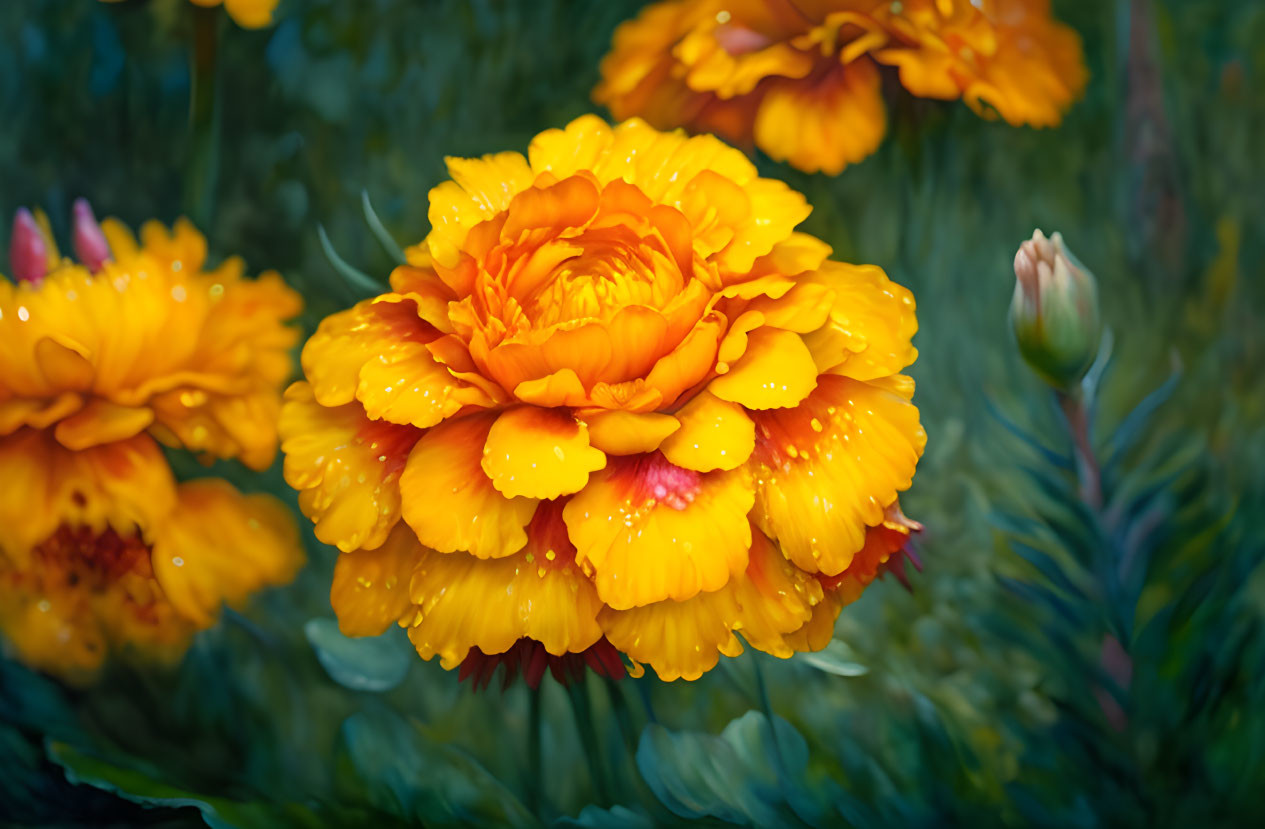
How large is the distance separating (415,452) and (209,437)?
9 centimetres

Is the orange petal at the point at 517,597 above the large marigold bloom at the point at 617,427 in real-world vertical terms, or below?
below

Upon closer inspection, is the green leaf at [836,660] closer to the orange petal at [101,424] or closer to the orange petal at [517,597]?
the orange petal at [517,597]

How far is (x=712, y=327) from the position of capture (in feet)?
0.81

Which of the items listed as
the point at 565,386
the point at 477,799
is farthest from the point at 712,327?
the point at 477,799

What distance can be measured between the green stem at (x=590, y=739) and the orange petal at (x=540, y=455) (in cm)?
8

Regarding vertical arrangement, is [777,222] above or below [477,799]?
above

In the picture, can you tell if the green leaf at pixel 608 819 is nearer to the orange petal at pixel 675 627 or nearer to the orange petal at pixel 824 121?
the orange petal at pixel 675 627

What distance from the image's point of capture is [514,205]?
27cm

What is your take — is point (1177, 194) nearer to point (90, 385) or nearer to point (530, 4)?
point (530, 4)

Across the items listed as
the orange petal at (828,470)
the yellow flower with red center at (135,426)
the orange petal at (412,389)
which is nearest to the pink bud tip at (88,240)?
the yellow flower with red center at (135,426)

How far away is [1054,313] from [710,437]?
9cm

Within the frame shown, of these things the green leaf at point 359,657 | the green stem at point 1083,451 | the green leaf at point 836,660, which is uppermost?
the green stem at point 1083,451

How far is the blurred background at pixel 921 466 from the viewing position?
0.27 m

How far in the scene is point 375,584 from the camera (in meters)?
0.28
